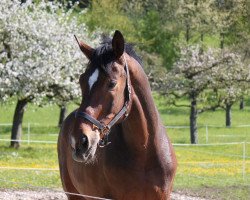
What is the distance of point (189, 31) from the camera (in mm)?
35531

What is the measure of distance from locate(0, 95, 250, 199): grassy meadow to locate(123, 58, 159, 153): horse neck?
1566 mm

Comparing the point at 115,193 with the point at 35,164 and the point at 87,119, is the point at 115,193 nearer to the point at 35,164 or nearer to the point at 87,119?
the point at 87,119

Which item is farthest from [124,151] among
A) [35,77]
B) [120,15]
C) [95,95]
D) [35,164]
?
[120,15]

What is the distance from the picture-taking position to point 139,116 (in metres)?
5.21

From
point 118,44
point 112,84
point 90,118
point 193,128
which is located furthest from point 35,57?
point 90,118

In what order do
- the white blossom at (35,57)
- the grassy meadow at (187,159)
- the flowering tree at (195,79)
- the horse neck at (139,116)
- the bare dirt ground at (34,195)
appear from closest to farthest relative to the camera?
the horse neck at (139,116) < the bare dirt ground at (34,195) < the grassy meadow at (187,159) < the white blossom at (35,57) < the flowering tree at (195,79)

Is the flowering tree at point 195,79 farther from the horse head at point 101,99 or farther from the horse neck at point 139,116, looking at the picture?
the horse head at point 101,99

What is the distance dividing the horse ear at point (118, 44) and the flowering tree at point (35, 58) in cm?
1594

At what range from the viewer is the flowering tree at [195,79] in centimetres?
2811

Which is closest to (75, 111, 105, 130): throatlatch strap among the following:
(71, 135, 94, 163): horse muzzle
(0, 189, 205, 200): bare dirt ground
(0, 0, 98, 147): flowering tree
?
(71, 135, 94, 163): horse muzzle

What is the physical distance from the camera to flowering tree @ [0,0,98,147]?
2105 centimetres

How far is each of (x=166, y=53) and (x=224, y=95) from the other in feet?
46.4

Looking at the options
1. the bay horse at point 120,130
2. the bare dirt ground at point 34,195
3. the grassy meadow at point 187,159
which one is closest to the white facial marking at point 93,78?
the bay horse at point 120,130

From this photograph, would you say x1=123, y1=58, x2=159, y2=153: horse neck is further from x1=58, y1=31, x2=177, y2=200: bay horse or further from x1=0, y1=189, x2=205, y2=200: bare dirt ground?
x1=0, y1=189, x2=205, y2=200: bare dirt ground
